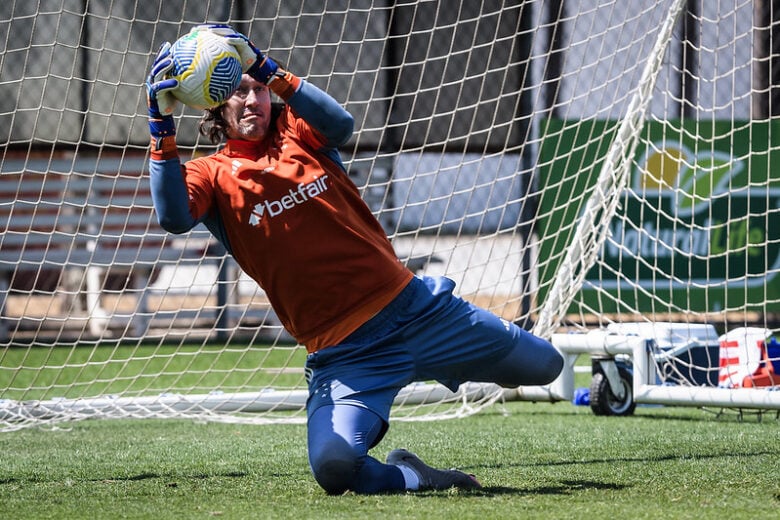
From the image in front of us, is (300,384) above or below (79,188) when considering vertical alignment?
above

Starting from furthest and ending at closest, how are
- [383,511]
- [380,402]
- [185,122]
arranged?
1. [185,122]
2. [380,402]
3. [383,511]

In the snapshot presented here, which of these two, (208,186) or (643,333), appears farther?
(643,333)

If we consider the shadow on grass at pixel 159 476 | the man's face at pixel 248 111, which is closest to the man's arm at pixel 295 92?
the man's face at pixel 248 111

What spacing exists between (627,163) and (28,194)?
7041 millimetres

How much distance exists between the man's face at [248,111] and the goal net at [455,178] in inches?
98.0

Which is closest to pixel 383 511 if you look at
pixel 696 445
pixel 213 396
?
pixel 696 445

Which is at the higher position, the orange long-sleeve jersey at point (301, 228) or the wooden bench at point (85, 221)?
the orange long-sleeve jersey at point (301, 228)

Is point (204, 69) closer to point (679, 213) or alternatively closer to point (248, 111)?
point (248, 111)

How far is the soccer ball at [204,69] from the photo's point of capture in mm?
3014

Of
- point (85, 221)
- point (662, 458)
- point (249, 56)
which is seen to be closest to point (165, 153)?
point (249, 56)

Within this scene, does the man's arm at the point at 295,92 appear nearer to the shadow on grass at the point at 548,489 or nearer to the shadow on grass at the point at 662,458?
the shadow on grass at the point at 548,489

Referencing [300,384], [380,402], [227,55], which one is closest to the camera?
[227,55]

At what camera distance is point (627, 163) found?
5.48 metres

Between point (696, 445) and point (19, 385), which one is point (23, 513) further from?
point (19, 385)
